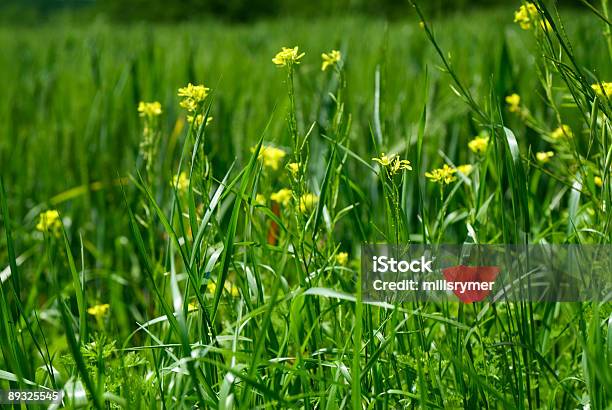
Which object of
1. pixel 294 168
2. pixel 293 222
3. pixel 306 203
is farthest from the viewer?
pixel 293 222

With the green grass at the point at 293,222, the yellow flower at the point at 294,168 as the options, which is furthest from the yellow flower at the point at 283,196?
the yellow flower at the point at 294,168

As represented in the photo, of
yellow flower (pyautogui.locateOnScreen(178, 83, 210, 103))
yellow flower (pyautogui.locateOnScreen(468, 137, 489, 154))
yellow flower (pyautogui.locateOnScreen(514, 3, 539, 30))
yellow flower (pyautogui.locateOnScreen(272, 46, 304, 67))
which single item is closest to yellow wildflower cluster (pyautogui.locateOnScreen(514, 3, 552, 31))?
yellow flower (pyautogui.locateOnScreen(514, 3, 539, 30))

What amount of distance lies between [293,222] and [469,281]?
337mm

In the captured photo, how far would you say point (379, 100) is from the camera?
1.25 meters

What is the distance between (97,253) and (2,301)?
98cm

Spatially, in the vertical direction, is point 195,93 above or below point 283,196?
above

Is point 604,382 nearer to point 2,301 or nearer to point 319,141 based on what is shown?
point 2,301

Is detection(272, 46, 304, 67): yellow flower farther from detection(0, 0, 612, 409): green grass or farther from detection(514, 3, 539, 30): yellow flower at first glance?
detection(514, 3, 539, 30): yellow flower

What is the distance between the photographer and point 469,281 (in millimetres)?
947

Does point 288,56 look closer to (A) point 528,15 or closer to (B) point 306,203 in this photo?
(B) point 306,203

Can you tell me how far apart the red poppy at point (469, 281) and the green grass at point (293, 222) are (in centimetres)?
3

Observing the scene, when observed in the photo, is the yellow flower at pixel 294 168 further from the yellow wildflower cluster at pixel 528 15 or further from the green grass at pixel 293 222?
the yellow wildflower cluster at pixel 528 15

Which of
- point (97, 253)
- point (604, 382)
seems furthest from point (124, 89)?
point (604, 382)

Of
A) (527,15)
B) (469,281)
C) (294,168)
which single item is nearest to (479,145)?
(527,15)
